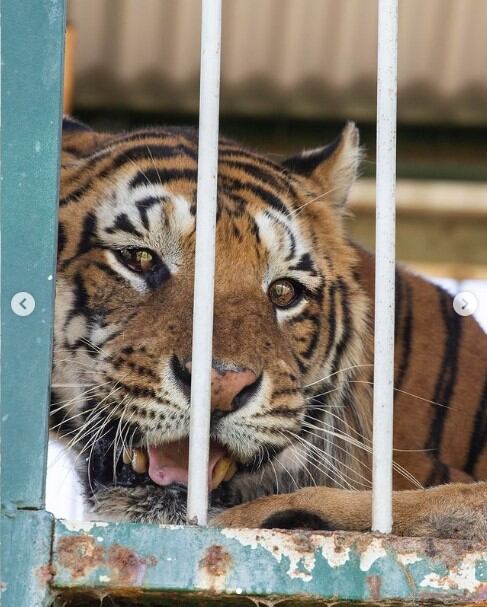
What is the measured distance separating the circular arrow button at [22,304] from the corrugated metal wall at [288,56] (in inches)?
145

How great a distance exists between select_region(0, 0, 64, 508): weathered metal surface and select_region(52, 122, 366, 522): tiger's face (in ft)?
1.82

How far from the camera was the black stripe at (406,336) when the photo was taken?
10.6ft

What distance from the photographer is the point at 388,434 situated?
5.97 ft

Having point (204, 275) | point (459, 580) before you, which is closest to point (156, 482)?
point (204, 275)

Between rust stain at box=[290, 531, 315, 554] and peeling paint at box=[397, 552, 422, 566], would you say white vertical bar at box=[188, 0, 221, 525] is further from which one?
peeling paint at box=[397, 552, 422, 566]

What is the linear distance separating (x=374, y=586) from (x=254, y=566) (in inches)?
6.6

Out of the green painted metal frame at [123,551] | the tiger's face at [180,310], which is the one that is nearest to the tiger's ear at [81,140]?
the tiger's face at [180,310]

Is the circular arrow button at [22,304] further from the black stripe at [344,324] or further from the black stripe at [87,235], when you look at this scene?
the black stripe at [344,324]

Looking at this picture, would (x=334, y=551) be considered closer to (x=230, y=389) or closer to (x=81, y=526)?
(x=81, y=526)

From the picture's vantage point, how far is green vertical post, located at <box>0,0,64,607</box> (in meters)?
1.66

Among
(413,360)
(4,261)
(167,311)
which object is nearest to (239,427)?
(167,311)

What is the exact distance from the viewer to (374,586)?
1690mm

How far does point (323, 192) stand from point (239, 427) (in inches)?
41.1

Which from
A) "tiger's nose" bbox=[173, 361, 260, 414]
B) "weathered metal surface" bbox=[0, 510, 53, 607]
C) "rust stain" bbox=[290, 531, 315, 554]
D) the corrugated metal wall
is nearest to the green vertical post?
"weathered metal surface" bbox=[0, 510, 53, 607]
